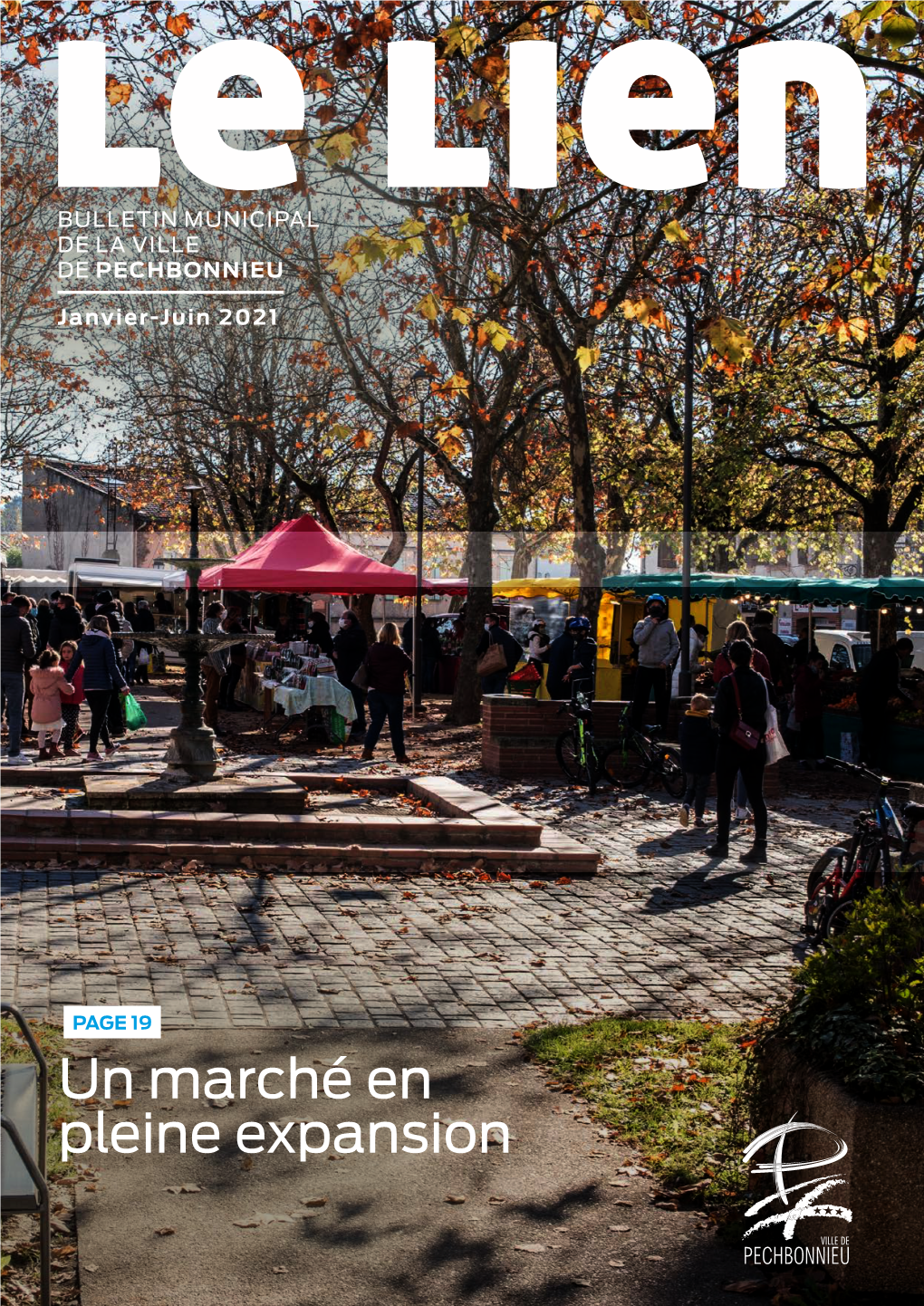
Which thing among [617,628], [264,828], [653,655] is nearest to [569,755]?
[653,655]

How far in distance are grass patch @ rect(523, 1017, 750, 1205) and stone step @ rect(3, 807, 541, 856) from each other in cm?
Result: 466

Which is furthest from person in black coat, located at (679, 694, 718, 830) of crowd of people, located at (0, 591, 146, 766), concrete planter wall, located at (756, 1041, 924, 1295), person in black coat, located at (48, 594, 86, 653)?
person in black coat, located at (48, 594, 86, 653)

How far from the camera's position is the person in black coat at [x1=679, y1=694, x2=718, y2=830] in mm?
13485

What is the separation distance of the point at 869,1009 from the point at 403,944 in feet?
14.6

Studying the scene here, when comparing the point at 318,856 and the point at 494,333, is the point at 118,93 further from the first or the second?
the point at 318,856

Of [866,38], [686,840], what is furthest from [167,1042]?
[686,840]

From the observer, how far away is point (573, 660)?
20516 millimetres

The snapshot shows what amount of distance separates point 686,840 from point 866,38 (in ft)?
23.8

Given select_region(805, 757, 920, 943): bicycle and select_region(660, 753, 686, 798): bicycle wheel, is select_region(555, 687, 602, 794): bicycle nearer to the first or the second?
select_region(660, 753, 686, 798): bicycle wheel

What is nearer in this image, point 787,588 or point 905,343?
point 905,343

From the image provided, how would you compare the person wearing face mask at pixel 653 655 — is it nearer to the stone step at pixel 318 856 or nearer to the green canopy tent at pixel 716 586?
the green canopy tent at pixel 716 586

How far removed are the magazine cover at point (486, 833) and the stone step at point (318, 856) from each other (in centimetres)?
3

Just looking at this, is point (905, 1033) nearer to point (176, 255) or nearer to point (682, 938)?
point (682, 938)

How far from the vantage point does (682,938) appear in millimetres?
9117
